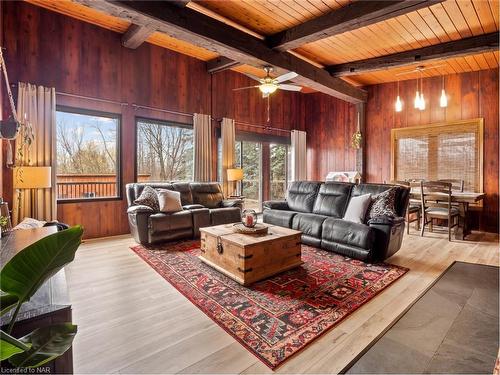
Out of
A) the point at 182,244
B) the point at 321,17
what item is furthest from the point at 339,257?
the point at 321,17

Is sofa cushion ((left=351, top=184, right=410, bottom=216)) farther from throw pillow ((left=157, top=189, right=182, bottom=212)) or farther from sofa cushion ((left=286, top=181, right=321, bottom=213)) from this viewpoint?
throw pillow ((left=157, top=189, right=182, bottom=212))

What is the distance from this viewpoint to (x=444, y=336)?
195cm

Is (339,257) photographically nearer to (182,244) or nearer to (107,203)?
(182,244)

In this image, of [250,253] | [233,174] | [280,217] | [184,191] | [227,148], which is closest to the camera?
[250,253]

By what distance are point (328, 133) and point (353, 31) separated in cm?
369

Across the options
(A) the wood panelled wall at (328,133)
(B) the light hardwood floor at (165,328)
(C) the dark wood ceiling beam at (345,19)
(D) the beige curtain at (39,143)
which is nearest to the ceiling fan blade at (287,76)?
(C) the dark wood ceiling beam at (345,19)

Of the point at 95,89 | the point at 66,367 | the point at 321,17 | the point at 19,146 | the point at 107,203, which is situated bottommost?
the point at 66,367

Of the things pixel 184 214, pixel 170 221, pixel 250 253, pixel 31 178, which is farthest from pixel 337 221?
pixel 31 178

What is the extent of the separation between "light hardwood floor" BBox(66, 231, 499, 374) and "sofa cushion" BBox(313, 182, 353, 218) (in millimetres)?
1229

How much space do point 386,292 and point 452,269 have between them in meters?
1.26

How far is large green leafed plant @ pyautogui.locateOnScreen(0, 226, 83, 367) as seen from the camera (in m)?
0.69

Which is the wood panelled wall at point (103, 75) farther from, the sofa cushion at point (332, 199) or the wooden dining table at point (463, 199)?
the wooden dining table at point (463, 199)

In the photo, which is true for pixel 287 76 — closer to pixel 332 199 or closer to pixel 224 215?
pixel 332 199

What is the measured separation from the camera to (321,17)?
3.41 metres
